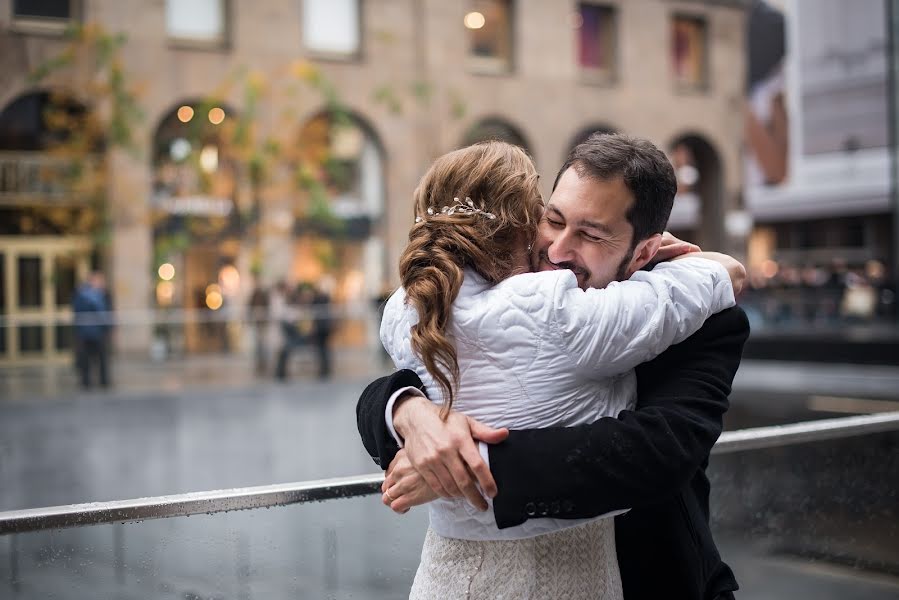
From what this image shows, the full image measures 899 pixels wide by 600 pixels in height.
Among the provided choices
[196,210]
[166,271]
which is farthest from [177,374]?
[196,210]

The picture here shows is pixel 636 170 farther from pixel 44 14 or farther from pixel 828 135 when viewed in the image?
pixel 828 135

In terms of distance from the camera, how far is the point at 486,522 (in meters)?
1.85

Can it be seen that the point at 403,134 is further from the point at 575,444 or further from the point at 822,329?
the point at 575,444

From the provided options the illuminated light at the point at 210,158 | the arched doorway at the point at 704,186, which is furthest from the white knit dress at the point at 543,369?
the arched doorway at the point at 704,186

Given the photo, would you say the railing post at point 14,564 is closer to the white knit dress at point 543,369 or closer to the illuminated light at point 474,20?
the white knit dress at point 543,369

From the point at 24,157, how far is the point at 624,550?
2547 cm

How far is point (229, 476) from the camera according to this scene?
9844 mm

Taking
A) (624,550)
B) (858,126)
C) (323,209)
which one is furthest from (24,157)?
(858,126)

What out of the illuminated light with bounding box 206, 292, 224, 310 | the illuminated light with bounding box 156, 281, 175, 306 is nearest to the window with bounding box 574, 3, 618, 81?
the illuminated light with bounding box 206, 292, 224, 310

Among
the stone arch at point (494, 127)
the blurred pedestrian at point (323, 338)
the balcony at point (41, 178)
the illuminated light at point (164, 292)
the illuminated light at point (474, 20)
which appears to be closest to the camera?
the blurred pedestrian at point (323, 338)

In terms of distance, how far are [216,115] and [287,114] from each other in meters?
1.87

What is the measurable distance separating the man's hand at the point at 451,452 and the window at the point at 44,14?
86.3 ft

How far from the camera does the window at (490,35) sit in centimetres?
3098

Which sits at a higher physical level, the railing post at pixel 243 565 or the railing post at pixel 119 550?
the railing post at pixel 119 550
